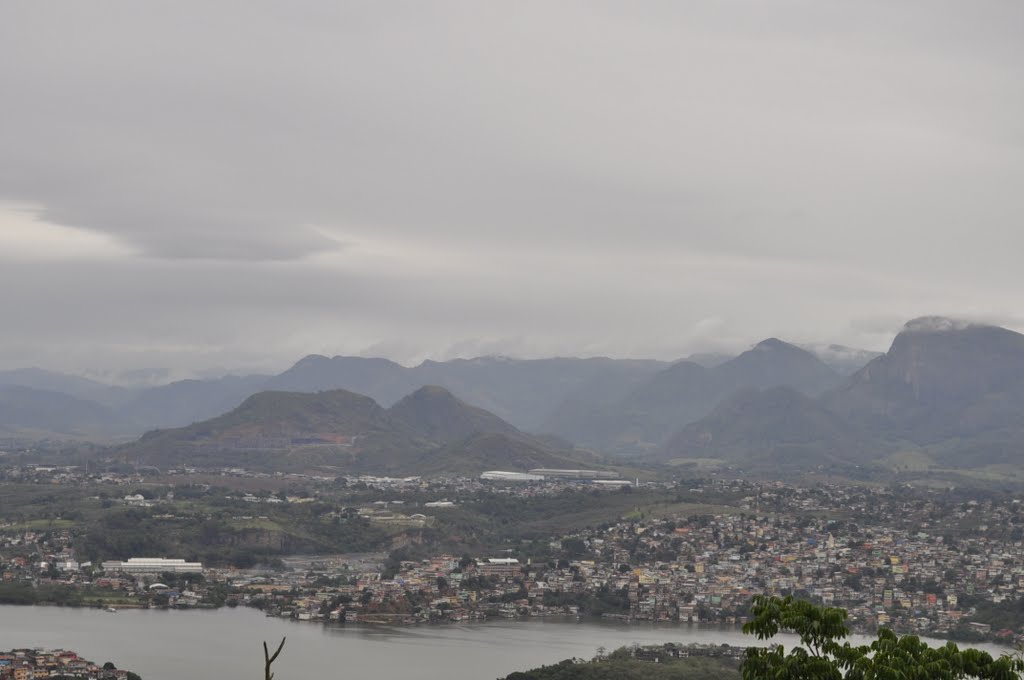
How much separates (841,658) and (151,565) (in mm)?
56084

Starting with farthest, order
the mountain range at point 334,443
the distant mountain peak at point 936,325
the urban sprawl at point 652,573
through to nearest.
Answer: the distant mountain peak at point 936,325, the mountain range at point 334,443, the urban sprawl at point 652,573

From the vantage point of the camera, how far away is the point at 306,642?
152 ft

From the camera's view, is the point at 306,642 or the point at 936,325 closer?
the point at 306,642

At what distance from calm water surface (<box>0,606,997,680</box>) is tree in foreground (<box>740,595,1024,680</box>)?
26.0 metres

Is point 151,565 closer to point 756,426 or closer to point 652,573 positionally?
point 652,573

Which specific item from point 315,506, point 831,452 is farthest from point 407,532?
point 831,452

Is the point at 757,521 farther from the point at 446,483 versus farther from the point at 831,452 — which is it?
the point at 831,452

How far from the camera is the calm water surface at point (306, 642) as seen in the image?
4056 cm

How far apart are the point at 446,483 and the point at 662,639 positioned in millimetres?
63503

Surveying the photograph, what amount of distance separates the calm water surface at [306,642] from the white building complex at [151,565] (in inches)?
421

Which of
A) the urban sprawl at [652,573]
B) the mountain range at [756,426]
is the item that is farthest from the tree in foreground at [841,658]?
the mountain range at [756,426]

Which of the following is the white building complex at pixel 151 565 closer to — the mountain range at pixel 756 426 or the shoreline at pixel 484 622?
the shoreline at pixel 484 622

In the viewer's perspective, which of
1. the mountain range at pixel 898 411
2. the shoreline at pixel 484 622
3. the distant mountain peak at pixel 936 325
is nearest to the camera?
the shoreline at pixel 484 622

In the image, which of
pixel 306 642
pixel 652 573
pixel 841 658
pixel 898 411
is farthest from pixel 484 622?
pixel 898 411
